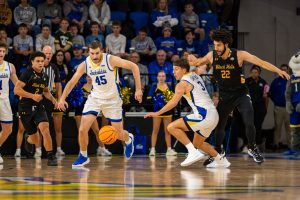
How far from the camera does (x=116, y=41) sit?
63.0ft

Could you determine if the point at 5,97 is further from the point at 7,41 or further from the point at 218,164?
the point at 218,164

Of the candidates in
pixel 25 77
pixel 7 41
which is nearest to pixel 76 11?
pixel 7 41

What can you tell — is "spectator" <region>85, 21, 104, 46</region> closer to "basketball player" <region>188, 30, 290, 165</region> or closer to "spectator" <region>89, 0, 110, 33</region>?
"spectator" <region>89, 0, 110, 33</region>

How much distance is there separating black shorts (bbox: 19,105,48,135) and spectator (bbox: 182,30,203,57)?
6.31 meters

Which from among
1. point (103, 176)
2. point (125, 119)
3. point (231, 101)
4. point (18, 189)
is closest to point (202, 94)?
point (231, 101)

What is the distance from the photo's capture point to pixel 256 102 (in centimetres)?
1931

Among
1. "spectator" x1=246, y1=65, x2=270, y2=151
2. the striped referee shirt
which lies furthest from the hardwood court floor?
"spectator" x1=246, y1=65, x2=270, y2=151

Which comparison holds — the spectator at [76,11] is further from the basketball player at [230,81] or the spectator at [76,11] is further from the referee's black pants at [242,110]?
the referee's black pants at [242,110]

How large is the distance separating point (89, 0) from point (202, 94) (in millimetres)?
8052

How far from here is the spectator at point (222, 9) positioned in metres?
21.5

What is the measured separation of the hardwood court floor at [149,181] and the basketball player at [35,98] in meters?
0.57

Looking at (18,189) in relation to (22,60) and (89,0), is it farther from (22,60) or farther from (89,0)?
(89,0)

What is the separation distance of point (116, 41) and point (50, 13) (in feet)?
5.81

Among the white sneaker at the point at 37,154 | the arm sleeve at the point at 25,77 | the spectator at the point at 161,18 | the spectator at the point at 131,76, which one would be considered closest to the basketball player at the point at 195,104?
the arm sleeve at the point at 25,77
